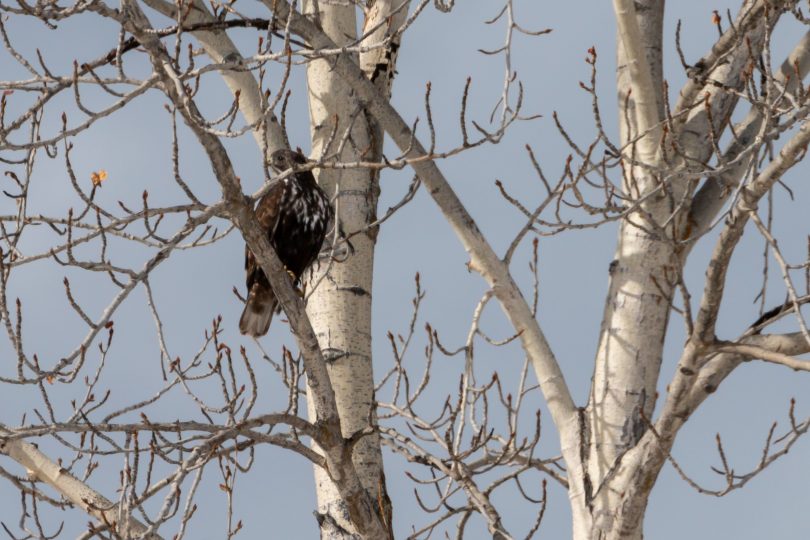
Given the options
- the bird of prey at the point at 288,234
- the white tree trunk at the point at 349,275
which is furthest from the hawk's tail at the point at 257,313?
the white tree trunk at the point at 349,275

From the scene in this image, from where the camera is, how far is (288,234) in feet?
20.7

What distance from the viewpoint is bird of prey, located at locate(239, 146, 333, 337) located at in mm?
6320

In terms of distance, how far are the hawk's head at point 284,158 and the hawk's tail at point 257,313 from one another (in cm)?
71

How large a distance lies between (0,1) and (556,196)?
8.44ft

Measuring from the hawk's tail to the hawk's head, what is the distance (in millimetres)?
709

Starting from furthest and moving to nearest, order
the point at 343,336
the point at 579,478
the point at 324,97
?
the point at 324,97 → the point at 343,336 → the point at 579,478

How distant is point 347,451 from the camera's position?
513 centimetres

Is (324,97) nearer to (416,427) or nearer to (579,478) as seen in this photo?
(416,427)

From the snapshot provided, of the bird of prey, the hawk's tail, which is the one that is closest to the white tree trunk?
the bird of prey

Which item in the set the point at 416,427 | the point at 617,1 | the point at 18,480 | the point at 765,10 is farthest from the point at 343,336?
the point at 765,10

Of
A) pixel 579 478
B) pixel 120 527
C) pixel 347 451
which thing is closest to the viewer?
pixel 120 527

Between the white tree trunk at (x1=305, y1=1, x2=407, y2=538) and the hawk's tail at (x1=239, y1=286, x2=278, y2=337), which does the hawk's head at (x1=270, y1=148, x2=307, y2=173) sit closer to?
the white tree trunk at (x1=305, y1=1, x2=407, y2=538)

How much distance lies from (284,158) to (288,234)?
455 mm

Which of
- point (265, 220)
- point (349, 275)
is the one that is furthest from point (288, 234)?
point (349, 275)
